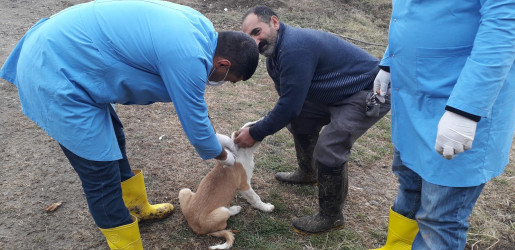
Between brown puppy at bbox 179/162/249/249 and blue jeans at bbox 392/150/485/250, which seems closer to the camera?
blue jeans at bbox 392/150/485/250

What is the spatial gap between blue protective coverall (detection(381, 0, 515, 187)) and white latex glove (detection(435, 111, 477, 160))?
0.17 ft

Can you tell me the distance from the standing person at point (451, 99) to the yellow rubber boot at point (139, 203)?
6.29 feet

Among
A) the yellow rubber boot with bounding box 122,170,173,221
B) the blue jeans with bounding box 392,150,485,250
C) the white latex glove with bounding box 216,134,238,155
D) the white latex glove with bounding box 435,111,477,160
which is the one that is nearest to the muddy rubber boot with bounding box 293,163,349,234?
the white latex glove with bounding box 216,134,238,155

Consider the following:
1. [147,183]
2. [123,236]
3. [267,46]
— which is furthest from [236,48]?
[147,183]

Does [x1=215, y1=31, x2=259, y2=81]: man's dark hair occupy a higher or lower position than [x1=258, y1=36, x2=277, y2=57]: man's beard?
higher

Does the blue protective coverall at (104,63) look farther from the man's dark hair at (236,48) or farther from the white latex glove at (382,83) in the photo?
the white latex glove at (382,83)

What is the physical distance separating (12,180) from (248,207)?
216cm

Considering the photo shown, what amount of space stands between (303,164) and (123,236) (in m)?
1.72

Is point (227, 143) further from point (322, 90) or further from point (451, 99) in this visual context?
point (451, 99)

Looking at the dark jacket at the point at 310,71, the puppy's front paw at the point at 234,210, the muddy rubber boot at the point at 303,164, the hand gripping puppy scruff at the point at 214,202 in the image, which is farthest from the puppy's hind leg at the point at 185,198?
the muddy rubber boot at the point at 303,164

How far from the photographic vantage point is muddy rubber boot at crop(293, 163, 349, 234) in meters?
3.01

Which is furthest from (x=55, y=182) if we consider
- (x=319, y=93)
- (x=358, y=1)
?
(x=358, y=1)

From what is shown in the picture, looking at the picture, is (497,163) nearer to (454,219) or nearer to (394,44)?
(454,219)

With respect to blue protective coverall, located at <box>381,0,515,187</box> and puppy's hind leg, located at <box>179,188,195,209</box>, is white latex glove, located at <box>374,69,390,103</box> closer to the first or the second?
blue protective coverall, located at <box>381,0,515,187</box>
